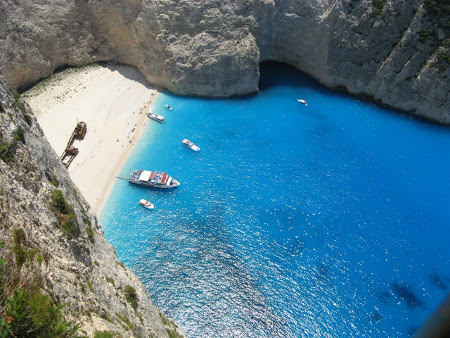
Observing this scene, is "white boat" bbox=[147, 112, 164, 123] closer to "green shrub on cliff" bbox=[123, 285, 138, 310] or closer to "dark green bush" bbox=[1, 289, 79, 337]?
"green shrub on cliff" bbox=[123, 285, 138, 310]

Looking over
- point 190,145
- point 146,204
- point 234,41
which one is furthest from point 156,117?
point 234,41

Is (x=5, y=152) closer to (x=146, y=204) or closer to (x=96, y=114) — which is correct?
(x=146, y=204)

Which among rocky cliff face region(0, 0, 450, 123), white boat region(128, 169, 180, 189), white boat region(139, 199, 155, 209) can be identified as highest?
rocky cliff face region(0, 0, 450, 123)

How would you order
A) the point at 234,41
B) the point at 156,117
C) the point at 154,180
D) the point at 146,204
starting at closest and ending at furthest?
the point at 146,204 → the point at 154,180 → the point at 156,117 → the point at 234,41

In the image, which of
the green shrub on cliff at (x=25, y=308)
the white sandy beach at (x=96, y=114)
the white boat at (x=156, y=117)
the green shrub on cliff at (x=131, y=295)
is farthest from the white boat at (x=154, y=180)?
the green shrub on cliff at (x=25, y=308)

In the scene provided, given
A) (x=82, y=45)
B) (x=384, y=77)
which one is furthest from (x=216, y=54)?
(x=384, y=77)

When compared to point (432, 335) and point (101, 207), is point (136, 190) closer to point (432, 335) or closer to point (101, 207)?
point (101, 207)

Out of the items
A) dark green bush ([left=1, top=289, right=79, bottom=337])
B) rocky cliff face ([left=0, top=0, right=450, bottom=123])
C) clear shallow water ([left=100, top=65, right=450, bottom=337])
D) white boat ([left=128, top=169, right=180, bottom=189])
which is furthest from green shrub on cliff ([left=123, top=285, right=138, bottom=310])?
rocky cliff face ([left=0, top=0, right=450, bottom=123])
